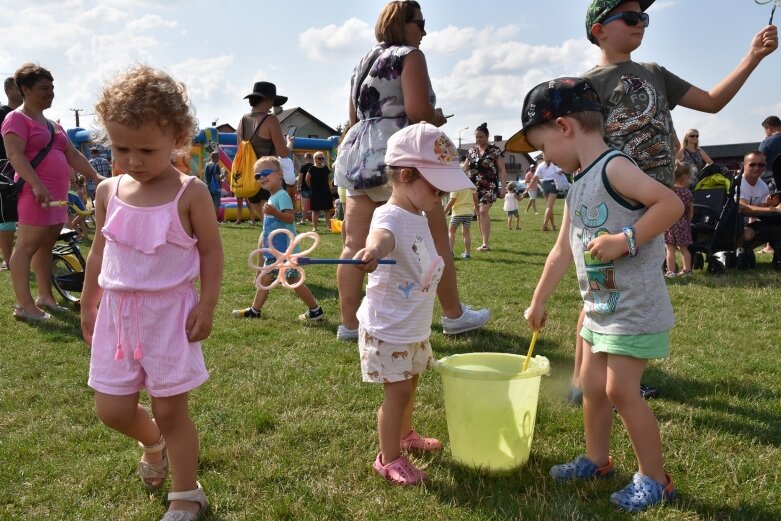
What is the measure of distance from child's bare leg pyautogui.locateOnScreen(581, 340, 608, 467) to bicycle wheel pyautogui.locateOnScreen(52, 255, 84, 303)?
501 cm

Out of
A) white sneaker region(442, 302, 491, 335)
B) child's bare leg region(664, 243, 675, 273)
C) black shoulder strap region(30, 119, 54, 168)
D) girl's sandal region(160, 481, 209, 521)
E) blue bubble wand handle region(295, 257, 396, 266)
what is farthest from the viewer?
child's bare leg region(664, 243, 675, 273)

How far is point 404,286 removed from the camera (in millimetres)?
2631

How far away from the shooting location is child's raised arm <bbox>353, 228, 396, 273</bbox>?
2.29 meters

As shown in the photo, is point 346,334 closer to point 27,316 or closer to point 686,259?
point 27,316

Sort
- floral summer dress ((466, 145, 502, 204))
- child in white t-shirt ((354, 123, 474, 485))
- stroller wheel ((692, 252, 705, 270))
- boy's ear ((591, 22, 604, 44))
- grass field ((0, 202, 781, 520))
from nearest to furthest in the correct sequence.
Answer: grass field ((0, 202, 781, 520))
child in white t-shirt ((354, 123, 474, 485))
boy's ear ((591, 22, 604, 44))
stroller wheel ((692, 252, 705, 270))
floral summer dress ((466, 145, 502, 204))

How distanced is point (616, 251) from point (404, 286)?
0.84 metres

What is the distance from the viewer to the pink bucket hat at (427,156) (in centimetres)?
259

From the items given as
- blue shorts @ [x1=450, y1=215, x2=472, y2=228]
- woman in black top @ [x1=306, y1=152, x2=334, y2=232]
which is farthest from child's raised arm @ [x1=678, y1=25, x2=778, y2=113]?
woman in black top @ [x1=306, y1=152, x2=334, y2=232]

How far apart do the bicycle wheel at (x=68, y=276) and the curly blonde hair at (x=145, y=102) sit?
14.2ft

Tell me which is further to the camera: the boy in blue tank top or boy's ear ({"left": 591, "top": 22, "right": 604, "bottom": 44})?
boy's ear ({"left": 591, "top": 22, "right": 604, "bottom": 44})

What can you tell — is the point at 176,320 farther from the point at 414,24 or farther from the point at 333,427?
the point at 414,24

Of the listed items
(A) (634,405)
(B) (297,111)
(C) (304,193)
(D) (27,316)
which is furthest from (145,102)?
(B) (297,111)

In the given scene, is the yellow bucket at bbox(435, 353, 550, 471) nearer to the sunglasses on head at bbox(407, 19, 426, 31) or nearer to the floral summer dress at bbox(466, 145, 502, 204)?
the sunglasses on head at bbox(407, 19, 426, 31)

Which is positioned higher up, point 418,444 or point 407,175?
point 407,175
